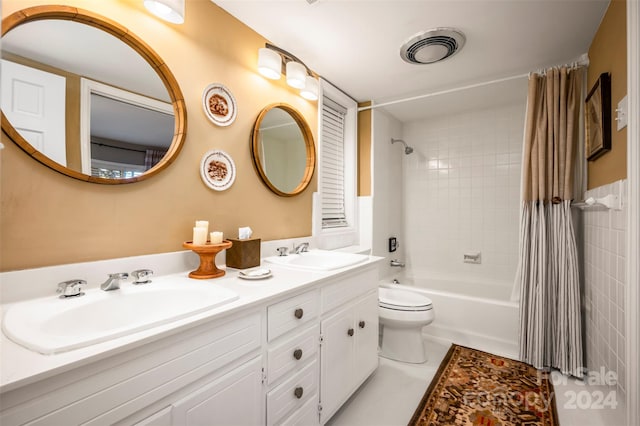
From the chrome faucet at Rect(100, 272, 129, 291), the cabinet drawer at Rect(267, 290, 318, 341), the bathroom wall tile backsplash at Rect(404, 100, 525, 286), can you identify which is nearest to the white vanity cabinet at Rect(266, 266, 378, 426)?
the cabinet drawer at Rect(267, 290, 318, 341)

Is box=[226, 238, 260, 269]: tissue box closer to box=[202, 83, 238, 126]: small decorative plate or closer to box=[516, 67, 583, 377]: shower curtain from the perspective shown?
box=[202, 83, 238, 126]: small decorative plate

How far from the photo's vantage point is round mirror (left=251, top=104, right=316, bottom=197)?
1.81 meters

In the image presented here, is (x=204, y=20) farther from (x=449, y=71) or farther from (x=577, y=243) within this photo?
(x=577, y=243)

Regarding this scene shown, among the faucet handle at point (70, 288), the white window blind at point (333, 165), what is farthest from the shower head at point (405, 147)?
the faucet handle at point (70, 288)

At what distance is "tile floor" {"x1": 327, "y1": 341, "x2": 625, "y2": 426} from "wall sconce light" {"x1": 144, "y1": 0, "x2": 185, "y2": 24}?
2119 millimetres

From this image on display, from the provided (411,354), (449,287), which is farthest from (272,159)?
(449,287)

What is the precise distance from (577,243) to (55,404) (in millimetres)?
2829

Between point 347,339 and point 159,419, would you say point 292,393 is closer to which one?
point 347,339

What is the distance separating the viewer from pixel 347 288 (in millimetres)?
1591

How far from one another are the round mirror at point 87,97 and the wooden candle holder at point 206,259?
14.9 inches

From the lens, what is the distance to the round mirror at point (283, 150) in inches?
71.3

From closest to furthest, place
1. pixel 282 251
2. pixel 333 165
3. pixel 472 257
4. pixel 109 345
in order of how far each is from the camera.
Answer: pixel 109 345 < pixel 282 251 < pixel 333 165 < pixel 472 257

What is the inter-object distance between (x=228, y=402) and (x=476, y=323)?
219 centimetres

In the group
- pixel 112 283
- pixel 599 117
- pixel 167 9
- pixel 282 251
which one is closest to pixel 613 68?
pixel 599 117
